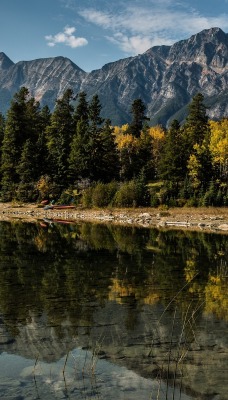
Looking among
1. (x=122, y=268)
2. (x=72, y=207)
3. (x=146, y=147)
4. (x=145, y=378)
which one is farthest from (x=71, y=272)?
(x=146, y=147)

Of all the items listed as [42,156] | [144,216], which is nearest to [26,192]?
[42,156]

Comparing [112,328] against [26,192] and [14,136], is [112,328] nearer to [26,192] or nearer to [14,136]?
[26,192]

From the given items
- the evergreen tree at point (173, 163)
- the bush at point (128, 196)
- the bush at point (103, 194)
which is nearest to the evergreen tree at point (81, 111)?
the evergreen tree at point (173, 163)

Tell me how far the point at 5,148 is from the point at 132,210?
100 ft

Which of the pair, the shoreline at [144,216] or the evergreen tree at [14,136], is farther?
the evergreen tree at [14,136]

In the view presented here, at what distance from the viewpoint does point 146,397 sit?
760 cm

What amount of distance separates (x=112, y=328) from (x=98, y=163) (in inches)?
2507

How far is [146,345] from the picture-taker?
33.5ft

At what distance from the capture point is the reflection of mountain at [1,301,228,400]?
8.63m

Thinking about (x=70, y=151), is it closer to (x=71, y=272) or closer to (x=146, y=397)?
(x=71, y=272)

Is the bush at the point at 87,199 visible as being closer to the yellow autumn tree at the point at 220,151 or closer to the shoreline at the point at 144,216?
the shoreline at the point at 144,216

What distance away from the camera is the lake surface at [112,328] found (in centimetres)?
812

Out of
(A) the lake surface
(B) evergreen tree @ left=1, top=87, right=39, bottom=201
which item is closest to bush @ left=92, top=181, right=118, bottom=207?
(B) evergreen tree @ left=1, top=87, right=39, bottom=201

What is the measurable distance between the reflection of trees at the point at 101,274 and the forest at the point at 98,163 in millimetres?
28310
